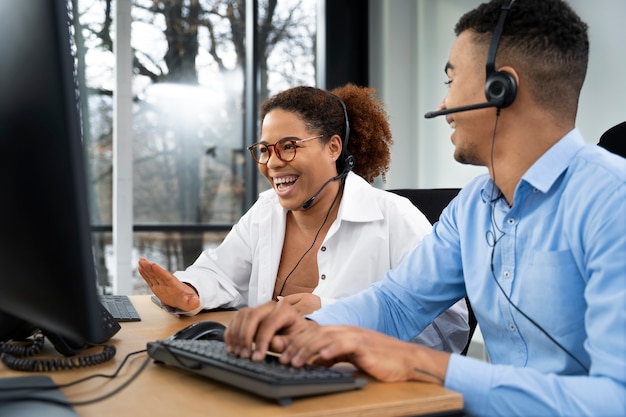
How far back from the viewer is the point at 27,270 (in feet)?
2.46

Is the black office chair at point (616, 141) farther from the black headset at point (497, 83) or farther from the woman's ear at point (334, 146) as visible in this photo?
the woman's ear at point (334, 146)

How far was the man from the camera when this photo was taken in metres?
0.92

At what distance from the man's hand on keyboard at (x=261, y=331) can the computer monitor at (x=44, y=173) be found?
11.0 inches

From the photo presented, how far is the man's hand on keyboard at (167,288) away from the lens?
1595 mm

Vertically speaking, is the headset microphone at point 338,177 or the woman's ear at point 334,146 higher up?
the woman's ear at point 334,146

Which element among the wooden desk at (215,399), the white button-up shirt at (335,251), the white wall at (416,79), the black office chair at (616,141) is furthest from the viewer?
the white wall at (416,79)

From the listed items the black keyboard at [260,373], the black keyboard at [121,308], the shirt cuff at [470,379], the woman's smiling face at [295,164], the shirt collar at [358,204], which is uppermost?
the woman's smiling face at [295,164]

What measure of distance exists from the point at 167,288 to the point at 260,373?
803 millimetres

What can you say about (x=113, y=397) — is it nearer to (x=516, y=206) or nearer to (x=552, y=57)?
(x=516, y=206)

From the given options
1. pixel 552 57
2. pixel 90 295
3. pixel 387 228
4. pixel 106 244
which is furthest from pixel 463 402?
pixel 106 244

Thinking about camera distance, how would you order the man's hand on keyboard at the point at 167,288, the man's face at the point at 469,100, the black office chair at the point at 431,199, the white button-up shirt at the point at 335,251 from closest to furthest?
the man's face at the point at 469,100 → the man's hand on keyboard at the point at 167,288 → the white button-up shirt at the point at 335,251 → the black office chair at the point at 431,199

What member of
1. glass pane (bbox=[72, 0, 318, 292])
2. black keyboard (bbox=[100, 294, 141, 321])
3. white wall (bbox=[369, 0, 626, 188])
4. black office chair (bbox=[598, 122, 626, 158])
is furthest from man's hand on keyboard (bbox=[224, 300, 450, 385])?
glass pane (bbox=[72, 0, 318, 292])

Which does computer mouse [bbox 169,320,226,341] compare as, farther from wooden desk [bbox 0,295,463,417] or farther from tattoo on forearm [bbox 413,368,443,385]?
tattoo on forearm [bbox 413,368,443,385]

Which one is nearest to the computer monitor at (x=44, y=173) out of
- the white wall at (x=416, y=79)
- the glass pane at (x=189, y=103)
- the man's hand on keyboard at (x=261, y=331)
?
the man's hand on keyboard at (x=261, y=331)
